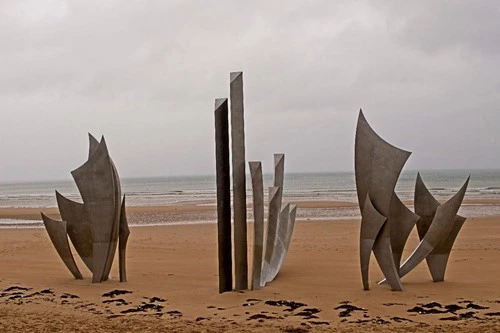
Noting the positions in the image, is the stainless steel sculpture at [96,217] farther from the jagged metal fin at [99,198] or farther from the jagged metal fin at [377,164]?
the jagged metal fin at [377,164]

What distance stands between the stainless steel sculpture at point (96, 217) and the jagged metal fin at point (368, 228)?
388 centimetres

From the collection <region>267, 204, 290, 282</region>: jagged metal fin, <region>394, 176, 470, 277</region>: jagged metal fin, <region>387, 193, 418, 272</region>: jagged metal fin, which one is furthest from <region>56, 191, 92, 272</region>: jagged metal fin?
<region>394, 176, 470, 277</region>: jagged metal fin

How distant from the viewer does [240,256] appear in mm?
8398

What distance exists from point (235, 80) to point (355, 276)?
4.06 metres

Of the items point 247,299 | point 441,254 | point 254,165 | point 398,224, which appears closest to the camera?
point 247,299

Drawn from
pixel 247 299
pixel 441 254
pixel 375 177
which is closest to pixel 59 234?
pixel 247 299

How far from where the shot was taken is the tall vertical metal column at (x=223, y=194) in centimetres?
832

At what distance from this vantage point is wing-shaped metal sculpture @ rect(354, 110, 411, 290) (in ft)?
27.0

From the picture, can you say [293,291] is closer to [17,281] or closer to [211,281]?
[211,281]

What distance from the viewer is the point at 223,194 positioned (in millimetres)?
8336

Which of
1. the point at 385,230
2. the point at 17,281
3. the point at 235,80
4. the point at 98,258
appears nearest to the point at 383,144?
the point at 385,230

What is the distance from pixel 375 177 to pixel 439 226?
1445 mm

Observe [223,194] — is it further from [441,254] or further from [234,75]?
[441,254]

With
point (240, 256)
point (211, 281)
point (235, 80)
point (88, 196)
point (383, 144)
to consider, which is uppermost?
point (235, 80)
